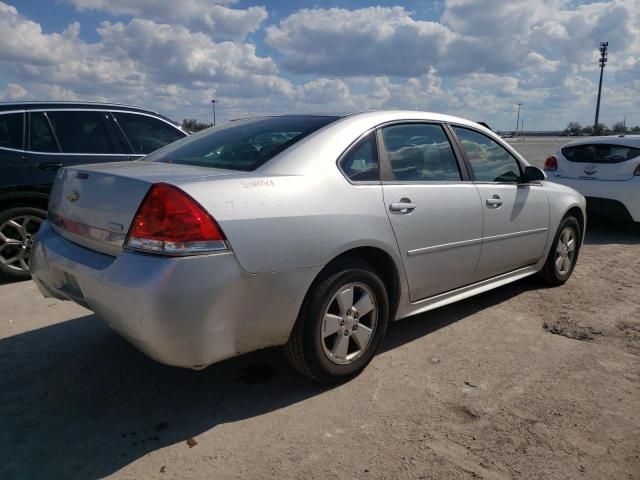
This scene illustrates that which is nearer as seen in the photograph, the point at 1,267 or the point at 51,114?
the point at 1,267

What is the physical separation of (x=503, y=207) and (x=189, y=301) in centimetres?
268

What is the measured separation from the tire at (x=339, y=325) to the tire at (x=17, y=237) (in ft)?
11.4

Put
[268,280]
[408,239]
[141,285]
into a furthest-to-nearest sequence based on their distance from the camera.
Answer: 1. [408,239]
2. [268,280]
3. [141,285]

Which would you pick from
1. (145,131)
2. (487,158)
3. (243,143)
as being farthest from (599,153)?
(243,143)

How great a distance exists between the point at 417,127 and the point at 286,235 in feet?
5.05

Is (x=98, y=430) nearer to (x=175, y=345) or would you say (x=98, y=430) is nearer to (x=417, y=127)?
(x=175, y=345)

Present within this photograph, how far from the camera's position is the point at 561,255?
499 cm

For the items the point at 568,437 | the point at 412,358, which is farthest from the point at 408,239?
the point at 568,437

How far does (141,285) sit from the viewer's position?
2.31m

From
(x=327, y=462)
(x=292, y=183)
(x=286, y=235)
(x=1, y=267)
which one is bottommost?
(x=327, y=462)

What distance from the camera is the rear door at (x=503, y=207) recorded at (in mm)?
3936

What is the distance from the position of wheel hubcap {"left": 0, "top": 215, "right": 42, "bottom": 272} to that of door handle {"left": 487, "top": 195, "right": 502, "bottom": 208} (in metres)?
4.11

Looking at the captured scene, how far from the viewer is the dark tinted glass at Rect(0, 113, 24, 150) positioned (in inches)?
197

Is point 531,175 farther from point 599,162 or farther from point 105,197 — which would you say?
point 599,162
